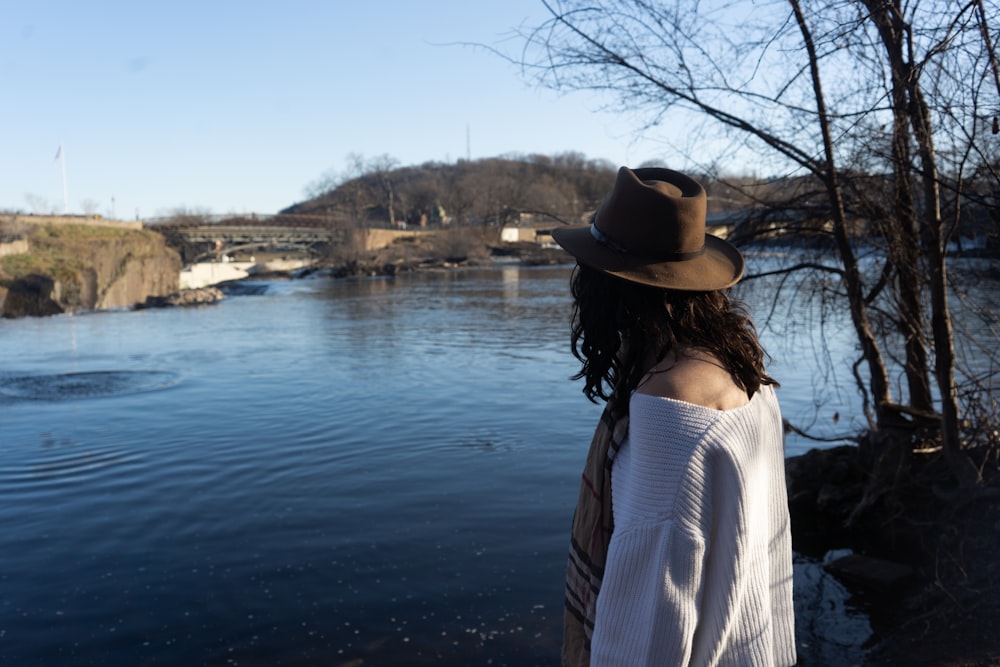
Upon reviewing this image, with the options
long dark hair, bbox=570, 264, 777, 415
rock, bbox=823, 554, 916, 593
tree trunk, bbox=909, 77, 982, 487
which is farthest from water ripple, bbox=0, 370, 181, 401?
long dark hair, bbox=570, 264, 777, 415

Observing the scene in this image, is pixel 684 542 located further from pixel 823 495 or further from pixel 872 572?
pixel 823 495

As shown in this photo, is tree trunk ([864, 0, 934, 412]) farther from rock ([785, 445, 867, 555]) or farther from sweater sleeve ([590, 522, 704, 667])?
sweater sleeve ([590, 522, 704, 667])

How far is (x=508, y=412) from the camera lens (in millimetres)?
13180

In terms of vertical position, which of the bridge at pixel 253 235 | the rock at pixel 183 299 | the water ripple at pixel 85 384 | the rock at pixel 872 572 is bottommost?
the rock at pixel 872 572

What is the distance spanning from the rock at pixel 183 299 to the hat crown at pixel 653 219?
132 feet

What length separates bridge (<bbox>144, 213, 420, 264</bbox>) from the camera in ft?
263

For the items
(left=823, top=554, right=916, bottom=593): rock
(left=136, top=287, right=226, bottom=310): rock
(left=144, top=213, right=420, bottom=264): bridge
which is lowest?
(left=823, top=554, right=916, bottom=593): rock

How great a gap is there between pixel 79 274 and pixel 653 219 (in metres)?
43.4

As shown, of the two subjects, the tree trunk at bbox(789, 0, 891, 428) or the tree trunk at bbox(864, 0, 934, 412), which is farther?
the tree trunk at bbox(789, 0, 891, 428)

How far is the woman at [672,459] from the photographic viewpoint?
182 centimetres

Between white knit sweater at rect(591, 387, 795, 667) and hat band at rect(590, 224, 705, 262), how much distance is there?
389 millimetres

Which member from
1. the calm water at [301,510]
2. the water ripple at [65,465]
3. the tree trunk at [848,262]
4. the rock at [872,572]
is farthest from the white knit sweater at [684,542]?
the water ripple at [65,465]

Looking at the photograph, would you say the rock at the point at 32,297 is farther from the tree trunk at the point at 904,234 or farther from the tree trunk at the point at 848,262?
the tree trunk at the point at 904,234

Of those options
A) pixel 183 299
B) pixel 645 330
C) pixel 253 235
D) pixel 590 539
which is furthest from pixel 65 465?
pixel 253 235
